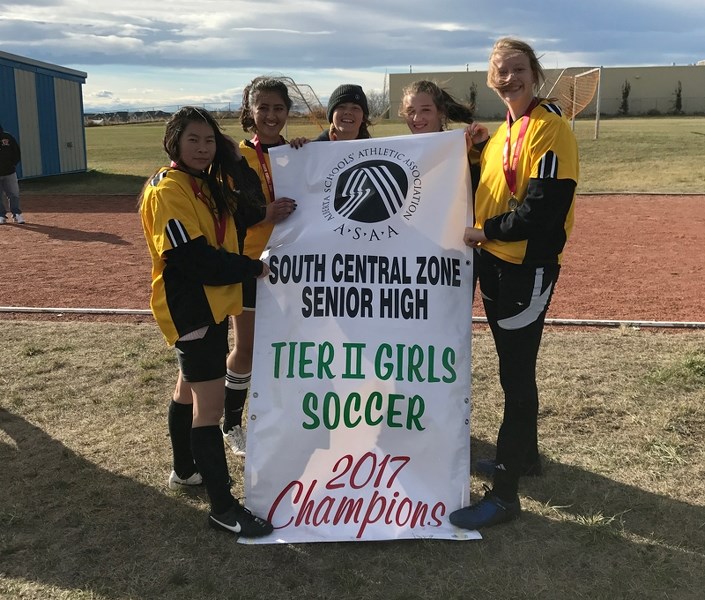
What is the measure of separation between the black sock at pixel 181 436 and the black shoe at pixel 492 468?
156 cm

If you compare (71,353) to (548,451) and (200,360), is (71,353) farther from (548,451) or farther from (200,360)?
(548,451)

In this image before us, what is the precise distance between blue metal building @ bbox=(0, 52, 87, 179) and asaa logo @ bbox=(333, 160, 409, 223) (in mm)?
19882

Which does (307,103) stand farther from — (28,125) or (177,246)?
(28,125)

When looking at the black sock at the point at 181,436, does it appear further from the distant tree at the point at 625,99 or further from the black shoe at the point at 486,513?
the distant tree at the point at 625,99

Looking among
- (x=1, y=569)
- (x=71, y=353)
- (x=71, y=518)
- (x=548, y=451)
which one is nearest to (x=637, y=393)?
(x=548, y=451)

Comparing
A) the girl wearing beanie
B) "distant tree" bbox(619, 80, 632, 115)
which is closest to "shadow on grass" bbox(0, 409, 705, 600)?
the girl wearing beanie

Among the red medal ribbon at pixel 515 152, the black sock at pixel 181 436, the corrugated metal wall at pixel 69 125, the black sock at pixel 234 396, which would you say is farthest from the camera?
the corrugated metal wall at pixel 69 125

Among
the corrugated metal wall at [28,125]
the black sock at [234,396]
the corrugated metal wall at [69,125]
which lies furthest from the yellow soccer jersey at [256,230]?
the corrugated metal wall at [69,125]

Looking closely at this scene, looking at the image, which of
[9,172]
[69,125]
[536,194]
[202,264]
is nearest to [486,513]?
[536,194]

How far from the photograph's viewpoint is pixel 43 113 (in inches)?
851

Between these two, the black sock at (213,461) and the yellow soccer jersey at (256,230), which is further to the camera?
the yellow soccer jersey at (256,230)

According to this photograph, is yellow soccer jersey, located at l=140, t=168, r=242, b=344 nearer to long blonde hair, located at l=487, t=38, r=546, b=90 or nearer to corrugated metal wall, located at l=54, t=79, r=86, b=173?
long blonde hair, located at l=487, t=38, r=546, b=90

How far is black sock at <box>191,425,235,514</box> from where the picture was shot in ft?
9.89

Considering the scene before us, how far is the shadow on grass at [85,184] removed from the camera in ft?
63.7
